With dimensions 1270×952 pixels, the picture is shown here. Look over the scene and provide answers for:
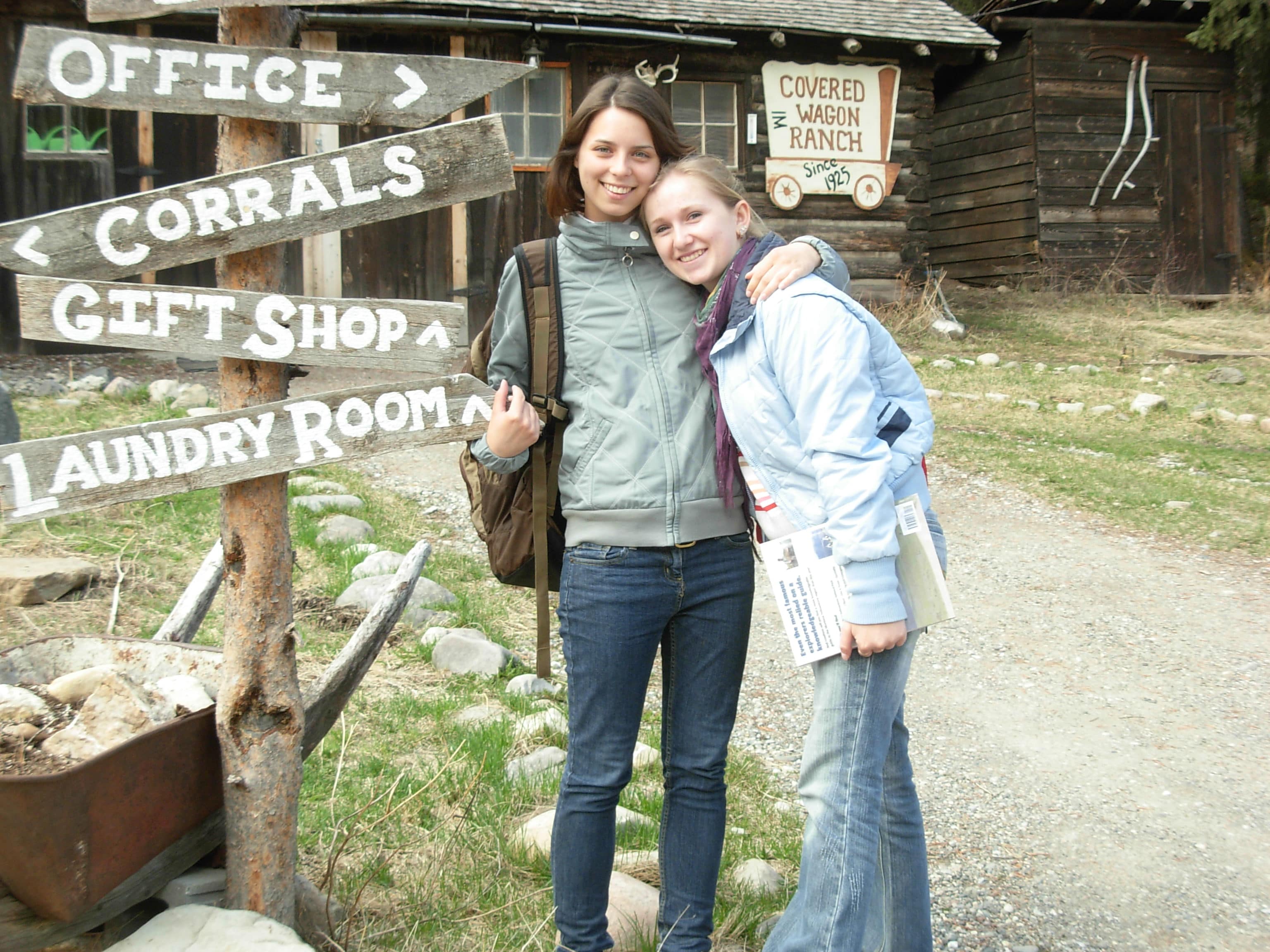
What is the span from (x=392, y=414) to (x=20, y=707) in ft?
3.03

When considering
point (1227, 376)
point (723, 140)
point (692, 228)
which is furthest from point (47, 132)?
point (1227, 376)

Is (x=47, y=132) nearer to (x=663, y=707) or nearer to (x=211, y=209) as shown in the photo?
(x=211, y=209)

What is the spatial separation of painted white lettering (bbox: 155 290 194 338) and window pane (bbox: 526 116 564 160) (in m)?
8.83

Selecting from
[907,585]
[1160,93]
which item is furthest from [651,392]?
[1160,93]

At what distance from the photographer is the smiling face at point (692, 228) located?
223 cm

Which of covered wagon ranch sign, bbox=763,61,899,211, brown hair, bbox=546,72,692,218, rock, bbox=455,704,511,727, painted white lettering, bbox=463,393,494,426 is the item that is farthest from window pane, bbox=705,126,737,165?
painted white lettering, bbox=463,393,494,426

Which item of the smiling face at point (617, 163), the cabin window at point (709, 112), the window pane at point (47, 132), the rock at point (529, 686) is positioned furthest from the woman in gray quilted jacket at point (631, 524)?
the cabin window at point (709, 112)

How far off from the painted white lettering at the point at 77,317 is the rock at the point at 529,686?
2.24 m

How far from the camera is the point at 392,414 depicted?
2051 mm

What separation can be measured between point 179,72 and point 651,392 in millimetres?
1061

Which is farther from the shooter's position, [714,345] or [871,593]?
[714,345]

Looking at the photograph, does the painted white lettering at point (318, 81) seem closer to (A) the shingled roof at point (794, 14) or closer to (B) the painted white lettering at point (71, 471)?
(B) the painted white lettering at point (71, 471)

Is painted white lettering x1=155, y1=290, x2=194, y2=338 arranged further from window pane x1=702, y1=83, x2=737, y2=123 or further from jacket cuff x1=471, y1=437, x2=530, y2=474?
window pane x1=702, y1=83, x2=737, y2=123

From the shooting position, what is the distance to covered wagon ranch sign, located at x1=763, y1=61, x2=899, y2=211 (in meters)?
11.3
